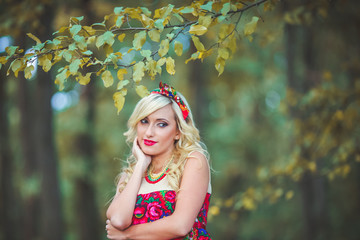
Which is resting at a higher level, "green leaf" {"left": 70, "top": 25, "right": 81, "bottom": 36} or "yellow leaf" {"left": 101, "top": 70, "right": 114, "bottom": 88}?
"green leaf" {"left": 70, "top": 25, "right": 81, "bottom": 36}

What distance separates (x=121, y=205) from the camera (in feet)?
8.91

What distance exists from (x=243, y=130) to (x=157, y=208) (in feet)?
48.6

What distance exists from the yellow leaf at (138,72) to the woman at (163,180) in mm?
548

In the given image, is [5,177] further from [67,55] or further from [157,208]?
[67,55]

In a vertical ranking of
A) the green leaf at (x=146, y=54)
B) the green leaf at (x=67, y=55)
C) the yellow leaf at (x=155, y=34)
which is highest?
the yellow leaf at (x=155, y=34)

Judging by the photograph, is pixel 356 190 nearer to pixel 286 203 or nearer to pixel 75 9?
pixel 286 203

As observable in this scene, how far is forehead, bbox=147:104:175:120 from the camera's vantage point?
9.71 ft

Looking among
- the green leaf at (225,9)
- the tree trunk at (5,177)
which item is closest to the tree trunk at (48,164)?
the tree trunk at (5,177)

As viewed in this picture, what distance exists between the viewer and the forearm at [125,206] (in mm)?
2678

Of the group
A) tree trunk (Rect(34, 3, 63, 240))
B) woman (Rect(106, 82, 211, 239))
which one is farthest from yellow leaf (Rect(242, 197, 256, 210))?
tree trunk (Rect(34, 3, 63, 240))

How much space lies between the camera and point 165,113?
2982 mm

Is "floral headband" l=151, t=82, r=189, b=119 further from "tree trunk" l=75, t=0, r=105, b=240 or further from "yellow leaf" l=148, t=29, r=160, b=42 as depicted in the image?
"tree trunk" l=75, t=0, r=105, b=240

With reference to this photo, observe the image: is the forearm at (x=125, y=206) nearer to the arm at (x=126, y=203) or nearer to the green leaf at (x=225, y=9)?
the arm at (x=126, y=203)

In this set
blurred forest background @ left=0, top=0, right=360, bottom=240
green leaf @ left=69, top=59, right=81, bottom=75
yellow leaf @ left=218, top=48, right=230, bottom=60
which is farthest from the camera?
blurred forest background @ left=0, top=0, right=360, bottom=240
